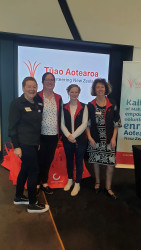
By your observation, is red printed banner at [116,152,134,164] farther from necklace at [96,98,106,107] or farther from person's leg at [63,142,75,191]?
necklace at [96,98,106,107]

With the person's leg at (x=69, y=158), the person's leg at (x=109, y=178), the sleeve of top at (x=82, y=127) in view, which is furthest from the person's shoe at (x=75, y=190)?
the sleeve of top at (x=82, y=127)

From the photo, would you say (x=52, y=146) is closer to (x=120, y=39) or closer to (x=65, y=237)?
(x=65, y=237)

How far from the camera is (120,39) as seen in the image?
3508 mm

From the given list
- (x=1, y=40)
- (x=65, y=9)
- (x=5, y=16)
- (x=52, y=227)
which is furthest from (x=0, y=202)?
(x=65, y=9)

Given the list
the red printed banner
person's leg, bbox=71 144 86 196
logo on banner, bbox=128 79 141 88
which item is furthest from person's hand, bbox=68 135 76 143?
logo on banner, bbox=128 79 141 88

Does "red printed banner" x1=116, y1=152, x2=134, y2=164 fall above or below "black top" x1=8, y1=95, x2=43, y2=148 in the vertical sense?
below

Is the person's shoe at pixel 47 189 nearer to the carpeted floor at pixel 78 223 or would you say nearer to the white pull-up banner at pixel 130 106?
the carpeted floor at pixel 78 223

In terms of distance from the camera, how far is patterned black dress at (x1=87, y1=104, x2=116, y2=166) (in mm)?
2242

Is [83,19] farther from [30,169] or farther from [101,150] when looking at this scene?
[30,169]

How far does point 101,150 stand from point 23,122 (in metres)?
1.03

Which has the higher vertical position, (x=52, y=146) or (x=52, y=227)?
(x=52, y=146)

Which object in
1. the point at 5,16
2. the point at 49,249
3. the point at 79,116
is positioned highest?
the point at 5,16

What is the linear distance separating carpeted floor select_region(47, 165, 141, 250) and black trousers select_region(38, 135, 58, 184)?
12.2 inches

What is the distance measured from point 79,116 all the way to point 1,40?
2180 millimetres
